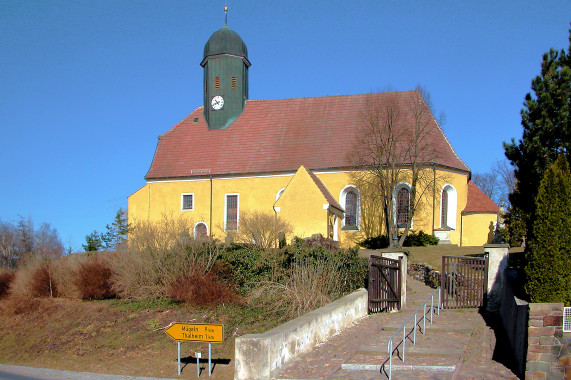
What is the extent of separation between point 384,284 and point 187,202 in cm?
2504

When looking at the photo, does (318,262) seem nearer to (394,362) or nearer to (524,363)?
(394,362)

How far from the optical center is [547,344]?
28.0 ft

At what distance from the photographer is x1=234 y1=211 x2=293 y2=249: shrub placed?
26141 millimetres

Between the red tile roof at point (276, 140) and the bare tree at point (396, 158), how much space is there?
65 centimetres

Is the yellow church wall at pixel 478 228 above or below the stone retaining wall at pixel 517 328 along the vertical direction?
above

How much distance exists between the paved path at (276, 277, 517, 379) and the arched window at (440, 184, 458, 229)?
20.6 m

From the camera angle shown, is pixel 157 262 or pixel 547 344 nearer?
pixel 547 344

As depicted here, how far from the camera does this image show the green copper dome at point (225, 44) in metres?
39.8

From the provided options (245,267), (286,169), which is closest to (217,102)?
(286,169)

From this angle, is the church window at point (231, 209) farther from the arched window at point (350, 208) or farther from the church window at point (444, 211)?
the church window at point (444, 211)

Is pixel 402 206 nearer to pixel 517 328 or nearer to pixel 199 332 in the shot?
pixel 517 328

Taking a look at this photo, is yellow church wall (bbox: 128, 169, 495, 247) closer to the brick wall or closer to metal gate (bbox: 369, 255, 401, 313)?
metal gate (bbox: 369, 255, 401, 313)

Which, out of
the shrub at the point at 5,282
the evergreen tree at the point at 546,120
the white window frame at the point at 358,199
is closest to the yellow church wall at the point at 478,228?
the white window frame at the point at 358,199

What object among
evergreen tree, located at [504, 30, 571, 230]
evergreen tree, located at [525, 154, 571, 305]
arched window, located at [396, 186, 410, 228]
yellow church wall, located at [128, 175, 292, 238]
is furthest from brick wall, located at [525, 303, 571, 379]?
yellow church wall, located at [128, 175, 292, 238]
